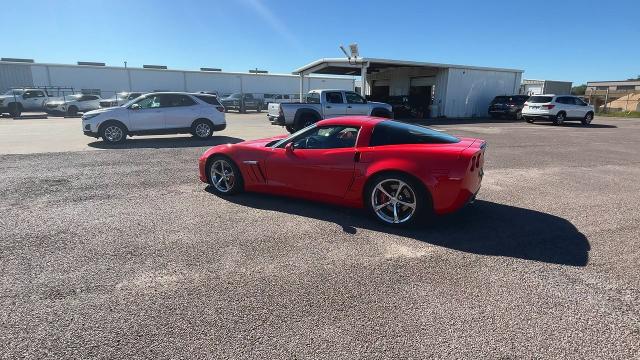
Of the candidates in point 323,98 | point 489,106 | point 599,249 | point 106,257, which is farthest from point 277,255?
point 489,106

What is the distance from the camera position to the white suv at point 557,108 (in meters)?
20.6

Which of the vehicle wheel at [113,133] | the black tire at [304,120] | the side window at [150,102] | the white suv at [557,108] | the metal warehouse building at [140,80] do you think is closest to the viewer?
the vehicle wheel at [113,133]

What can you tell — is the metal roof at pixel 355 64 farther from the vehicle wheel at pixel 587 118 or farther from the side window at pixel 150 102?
the side window at pixel 150 102

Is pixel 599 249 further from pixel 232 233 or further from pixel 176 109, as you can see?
pixel 176 109

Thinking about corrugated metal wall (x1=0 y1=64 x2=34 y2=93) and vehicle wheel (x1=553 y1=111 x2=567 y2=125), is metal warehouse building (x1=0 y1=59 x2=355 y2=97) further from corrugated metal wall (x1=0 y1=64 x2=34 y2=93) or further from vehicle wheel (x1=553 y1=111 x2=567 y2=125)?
vehicle wheel (x1=553 y1=111 x2=567 y2=125)

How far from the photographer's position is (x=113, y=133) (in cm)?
1172

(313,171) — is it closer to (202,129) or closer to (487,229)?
(487,229)

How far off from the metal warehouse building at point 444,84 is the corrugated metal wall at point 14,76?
83.5 ft

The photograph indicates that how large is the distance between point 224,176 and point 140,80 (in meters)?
37.2

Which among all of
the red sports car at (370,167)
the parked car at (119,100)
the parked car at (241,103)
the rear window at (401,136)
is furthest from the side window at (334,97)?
the parked car at (241,103)

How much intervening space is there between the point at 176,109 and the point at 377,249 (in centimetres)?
1054

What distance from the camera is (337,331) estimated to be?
2553 mm

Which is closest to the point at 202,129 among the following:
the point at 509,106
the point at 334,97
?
the point at 334,97

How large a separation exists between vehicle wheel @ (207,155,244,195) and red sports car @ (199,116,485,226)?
0.07 ft
